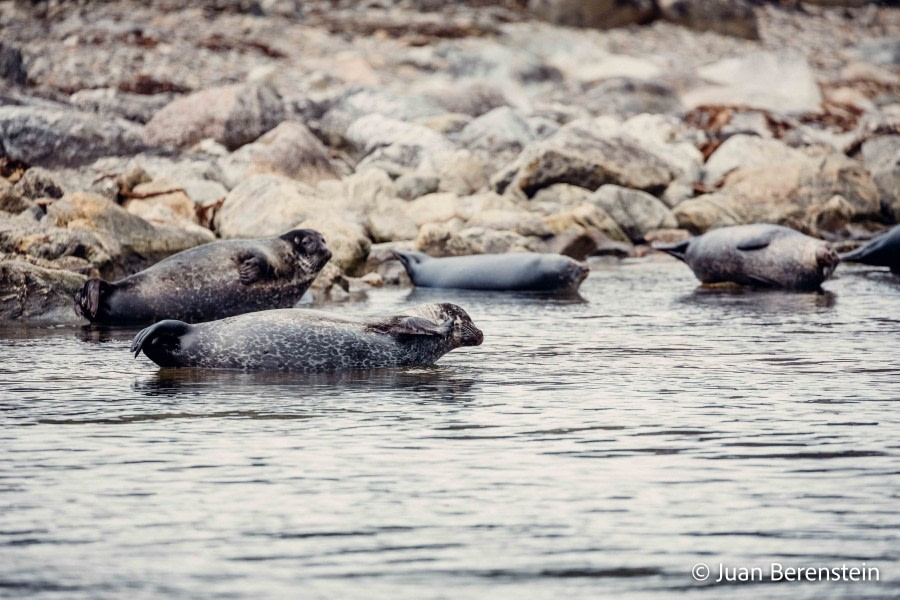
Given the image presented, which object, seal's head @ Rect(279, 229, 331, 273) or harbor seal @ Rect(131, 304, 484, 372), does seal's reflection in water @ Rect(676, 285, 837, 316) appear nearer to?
seal's head @ Rect(279, 229, 331, 273)

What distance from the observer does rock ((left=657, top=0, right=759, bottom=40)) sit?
61.6 metres

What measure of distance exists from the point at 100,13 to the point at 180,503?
156ft

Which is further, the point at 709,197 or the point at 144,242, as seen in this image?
the point at 709,197

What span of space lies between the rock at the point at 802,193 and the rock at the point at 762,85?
16.5 m

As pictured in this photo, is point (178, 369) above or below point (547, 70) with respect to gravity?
below

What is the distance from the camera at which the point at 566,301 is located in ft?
49.9

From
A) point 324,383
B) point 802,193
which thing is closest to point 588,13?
point 802,193

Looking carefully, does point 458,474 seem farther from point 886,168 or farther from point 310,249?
point 886,168

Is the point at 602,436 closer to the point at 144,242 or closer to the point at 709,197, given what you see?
the point at 144,242

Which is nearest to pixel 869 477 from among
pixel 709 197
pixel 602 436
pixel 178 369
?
pixel 602 436

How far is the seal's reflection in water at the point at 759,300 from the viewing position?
13875 mm

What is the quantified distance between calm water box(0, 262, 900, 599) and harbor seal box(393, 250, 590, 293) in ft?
19.3

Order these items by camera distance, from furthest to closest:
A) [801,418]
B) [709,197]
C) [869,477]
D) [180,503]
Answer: [709,197]
[801,418]
[869,477]
[180,503]

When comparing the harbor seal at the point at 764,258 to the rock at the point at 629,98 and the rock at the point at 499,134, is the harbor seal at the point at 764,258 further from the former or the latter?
the rock at the point at 629,98
